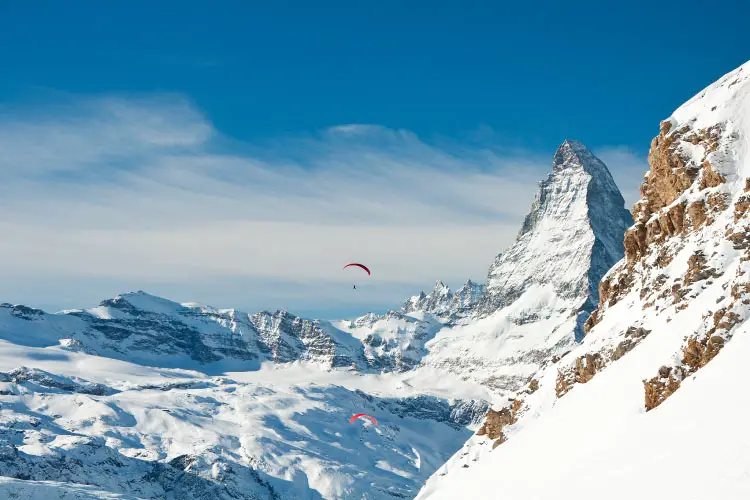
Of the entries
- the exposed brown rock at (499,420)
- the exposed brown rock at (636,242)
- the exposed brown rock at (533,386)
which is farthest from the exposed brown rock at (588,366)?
the exposed brown rock at (636,242)

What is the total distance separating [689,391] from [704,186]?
27383 mm

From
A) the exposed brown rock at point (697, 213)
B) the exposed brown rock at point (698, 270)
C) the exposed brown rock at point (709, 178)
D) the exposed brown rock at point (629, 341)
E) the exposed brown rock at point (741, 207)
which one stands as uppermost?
the exposed brown rock at point (709, 178)

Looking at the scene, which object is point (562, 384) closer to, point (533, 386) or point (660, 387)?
point (533, 386)

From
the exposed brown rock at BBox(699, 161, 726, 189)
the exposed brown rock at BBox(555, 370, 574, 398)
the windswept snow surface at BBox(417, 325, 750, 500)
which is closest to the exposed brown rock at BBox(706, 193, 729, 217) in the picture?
the exposed brown rock at BBox(699, 161, 726, 189)

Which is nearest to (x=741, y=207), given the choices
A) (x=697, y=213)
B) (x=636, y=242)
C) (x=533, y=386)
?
(x=697, y=213)

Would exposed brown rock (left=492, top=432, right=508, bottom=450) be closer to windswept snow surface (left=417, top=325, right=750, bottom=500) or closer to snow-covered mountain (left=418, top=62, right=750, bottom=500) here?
snow-covered mountain (left=418, top=62, right=750, bottom=500)

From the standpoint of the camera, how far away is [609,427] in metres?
57.4

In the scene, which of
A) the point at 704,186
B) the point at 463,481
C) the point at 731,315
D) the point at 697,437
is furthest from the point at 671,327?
the point at 463,481

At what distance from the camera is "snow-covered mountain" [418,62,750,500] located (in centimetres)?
4462

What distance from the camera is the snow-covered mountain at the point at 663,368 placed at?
44625 mm

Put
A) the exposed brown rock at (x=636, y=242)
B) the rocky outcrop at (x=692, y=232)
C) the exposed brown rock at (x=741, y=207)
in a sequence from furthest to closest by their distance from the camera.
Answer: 1. the exposed brown rock at (x=636, y=242)
2. the exposed brown rock at (x=741, y=207)
3. the rocky outcrop at (x=692, y=232)

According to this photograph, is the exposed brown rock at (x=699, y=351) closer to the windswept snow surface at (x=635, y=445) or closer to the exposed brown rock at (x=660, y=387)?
the exposed brown rock at (x=660, y=387)

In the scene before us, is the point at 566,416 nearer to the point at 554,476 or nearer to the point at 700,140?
the point at 554,476

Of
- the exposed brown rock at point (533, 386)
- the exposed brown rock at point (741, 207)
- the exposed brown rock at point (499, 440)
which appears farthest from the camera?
the exposed brown rock at point (533, 386)
